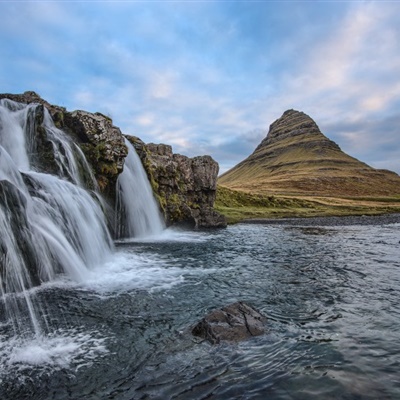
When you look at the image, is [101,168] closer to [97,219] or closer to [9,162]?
[97,219]

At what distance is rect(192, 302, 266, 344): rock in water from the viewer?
10125 millimetres


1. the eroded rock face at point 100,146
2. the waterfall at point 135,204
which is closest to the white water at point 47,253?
the eroded rock face at point 100,146

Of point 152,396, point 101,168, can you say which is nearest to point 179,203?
point 101,168

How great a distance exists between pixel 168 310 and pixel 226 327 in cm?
318

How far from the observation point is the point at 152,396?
728 centimetres

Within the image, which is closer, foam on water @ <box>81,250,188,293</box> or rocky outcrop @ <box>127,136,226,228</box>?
foam on water @ <box>81,250,188,293</box>

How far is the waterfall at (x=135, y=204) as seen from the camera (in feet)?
112

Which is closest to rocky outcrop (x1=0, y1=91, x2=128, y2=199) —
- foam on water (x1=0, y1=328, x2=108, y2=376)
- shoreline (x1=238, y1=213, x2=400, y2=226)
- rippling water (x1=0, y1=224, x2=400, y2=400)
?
rippling water (x1=0, y1=224, x2=400, y2=400)

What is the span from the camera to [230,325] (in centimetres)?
1057

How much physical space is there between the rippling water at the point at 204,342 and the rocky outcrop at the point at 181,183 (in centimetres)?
2587

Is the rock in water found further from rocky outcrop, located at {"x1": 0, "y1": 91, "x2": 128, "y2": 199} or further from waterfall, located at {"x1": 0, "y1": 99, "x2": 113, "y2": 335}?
rocky outcrop, located at {"x1": 0, "y1": 91, "x2": 128, "y2": 199}

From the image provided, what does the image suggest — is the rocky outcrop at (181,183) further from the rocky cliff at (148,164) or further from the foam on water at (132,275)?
the foam on water at (132,275)

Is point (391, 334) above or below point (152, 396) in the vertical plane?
below

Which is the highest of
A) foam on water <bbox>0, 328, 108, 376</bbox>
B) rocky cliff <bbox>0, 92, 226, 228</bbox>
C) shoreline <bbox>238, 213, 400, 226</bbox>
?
rocky cliff <bbox>0, 92, 226, 228</bbox>
